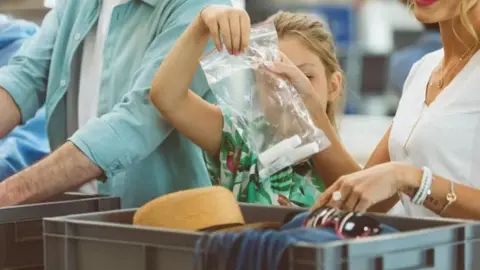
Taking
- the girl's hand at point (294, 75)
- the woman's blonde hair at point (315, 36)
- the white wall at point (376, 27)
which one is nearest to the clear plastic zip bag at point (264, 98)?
the girl's hand at point (294, 75)

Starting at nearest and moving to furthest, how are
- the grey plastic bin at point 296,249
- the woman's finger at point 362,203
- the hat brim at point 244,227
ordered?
the grey plastic bin at point 296,249 → the hat brim at point 244,227 → the woman's finger at point 362,203

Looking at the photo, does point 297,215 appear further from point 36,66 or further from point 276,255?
point 36,66

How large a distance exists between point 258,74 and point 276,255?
2.72 feet

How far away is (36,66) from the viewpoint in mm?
2164

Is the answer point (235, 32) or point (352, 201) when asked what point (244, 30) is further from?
point (352, 201)

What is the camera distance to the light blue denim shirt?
5.90ft

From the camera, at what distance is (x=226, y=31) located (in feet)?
5.35

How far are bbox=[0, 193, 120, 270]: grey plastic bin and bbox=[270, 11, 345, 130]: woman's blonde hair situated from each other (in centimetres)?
77

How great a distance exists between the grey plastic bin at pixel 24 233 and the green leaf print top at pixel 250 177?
0.41 metres

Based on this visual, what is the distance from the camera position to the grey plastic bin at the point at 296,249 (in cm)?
108

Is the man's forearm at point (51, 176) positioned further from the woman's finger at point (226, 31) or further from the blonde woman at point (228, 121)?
the woman's finger at point (226, 31)

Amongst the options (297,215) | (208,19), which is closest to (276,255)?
(297,215)

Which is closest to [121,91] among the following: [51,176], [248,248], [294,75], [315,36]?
[51,176]

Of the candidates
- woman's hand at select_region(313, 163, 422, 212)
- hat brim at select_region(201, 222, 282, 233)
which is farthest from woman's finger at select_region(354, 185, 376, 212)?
hat brim at select_region(201, 222, 282, 233)
